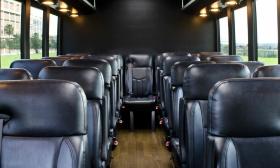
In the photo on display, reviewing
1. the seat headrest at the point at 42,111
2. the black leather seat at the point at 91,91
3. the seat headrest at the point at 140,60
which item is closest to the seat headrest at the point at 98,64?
the black leather seat at the point at 91,91

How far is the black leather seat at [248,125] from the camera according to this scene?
4.76 ft

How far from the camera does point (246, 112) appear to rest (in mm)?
1463

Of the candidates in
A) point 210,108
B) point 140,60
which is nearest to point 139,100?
point 140,60

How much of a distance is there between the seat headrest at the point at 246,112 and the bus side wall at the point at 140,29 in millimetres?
6428

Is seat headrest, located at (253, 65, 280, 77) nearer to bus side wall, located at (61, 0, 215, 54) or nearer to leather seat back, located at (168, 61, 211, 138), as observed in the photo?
leather seat back, located at (168, 61, 211, 138)

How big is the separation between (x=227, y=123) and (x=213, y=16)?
21.7ft

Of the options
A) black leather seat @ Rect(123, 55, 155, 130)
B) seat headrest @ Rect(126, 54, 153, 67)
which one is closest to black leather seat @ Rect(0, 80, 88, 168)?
black leather seat @ Rect(123, 55, 155, 130)

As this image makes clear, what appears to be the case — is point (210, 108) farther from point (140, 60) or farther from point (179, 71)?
point (140, 60)

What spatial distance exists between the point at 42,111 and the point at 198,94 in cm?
123

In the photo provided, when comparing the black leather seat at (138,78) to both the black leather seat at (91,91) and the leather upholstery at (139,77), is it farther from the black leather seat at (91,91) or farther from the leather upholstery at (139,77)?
the black leather seat at (91,91)

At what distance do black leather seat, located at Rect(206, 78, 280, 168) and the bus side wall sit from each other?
21.1ft

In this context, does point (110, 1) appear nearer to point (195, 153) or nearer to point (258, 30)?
point (258, 30)

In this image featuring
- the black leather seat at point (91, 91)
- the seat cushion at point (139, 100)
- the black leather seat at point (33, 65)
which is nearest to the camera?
the black leather seat at point (91, 91)

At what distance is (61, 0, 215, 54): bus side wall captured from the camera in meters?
7.84
